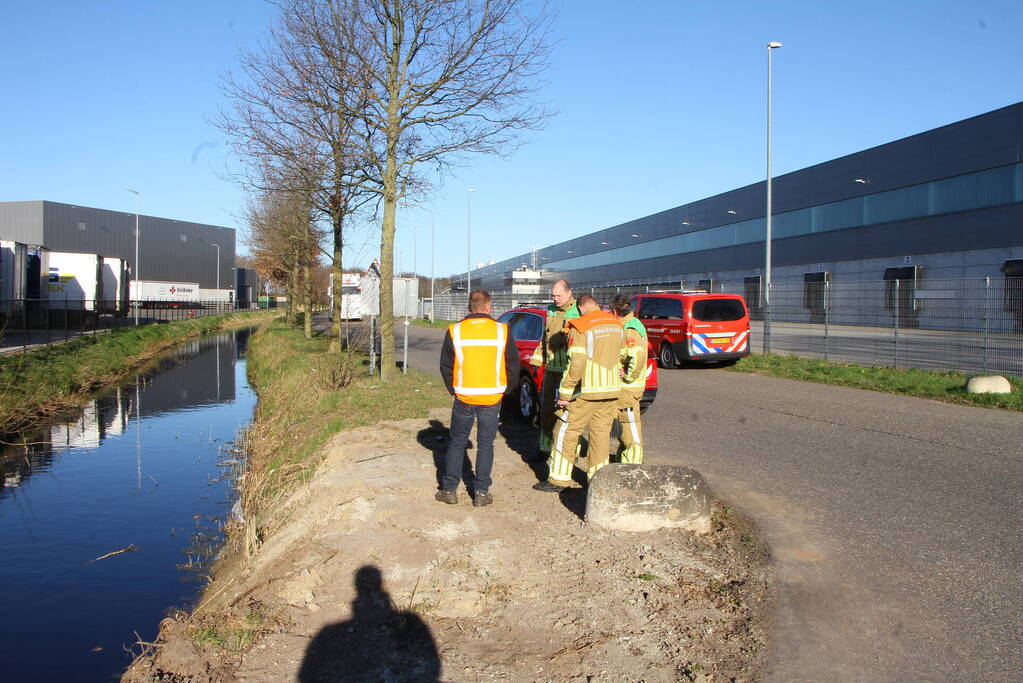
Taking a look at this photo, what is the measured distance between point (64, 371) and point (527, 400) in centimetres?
1271

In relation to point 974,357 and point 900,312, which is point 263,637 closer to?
point 974,357

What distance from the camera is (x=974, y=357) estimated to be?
16.9 meters

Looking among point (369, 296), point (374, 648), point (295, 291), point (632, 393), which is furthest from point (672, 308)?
point (295, 291)

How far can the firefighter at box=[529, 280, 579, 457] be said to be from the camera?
295 inches

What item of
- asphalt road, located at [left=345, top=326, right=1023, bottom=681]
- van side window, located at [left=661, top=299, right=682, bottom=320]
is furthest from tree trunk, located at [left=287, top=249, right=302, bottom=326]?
asphalt road, located at [left=345, top=326, right=1023, bottom=681]

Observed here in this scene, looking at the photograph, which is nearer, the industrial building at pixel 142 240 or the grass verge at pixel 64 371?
the grass verge at pixel 64 371

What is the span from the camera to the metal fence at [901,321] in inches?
637

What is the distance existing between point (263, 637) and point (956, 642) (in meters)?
3.68

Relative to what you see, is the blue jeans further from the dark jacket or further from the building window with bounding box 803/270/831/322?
the building window with bounding box 803/270/831/322

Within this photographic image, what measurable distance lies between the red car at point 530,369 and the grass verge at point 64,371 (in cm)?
887

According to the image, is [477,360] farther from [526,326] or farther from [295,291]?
[295,291]

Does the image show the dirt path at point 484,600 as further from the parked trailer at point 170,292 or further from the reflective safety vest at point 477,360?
the parked trailer at point 170,292

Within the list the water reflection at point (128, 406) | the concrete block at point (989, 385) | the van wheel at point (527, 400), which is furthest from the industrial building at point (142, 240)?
the concrete block at point (989, 385)

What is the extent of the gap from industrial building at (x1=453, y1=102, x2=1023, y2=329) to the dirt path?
538 inches
